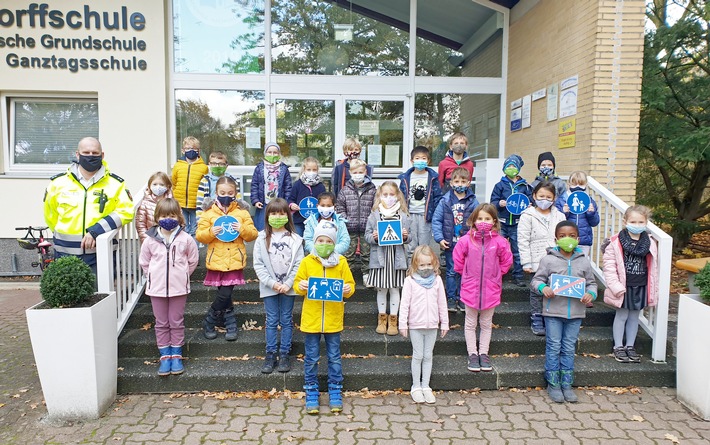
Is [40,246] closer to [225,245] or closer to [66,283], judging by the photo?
[66,283]

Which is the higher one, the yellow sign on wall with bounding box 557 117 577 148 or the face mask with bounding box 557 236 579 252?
the yellow sign on wall with bounding box 557 117 577 148

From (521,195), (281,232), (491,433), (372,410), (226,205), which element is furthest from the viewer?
(521,195)

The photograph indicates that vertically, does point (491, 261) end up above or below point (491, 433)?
above

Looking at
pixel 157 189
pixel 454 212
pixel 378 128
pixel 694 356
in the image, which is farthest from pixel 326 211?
pixel 378 128

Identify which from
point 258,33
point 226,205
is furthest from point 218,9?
point 226,205

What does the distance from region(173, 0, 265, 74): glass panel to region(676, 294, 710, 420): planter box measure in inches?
302

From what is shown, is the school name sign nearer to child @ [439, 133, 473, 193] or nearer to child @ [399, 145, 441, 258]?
child @ [399, 145, 441, 258]

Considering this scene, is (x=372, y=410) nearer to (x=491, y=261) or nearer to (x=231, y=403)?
(x=231, y=403)

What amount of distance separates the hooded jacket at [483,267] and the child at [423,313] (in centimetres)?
40

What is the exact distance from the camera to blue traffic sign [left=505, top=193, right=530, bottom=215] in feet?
18.3

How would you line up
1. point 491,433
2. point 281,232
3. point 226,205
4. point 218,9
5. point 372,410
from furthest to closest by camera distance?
point 218,9, point 226,205, point 281,232, point 372,410, point 491,433

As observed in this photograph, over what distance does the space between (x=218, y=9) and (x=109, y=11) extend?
1852mm

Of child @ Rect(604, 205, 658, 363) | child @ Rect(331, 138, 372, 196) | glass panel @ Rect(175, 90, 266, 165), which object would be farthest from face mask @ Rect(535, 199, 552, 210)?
glass panel @ Rect(175, 90, 266, 165)

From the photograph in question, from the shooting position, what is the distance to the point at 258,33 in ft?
29.5
